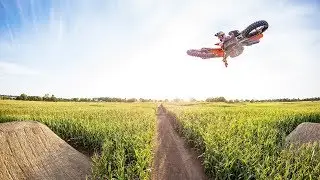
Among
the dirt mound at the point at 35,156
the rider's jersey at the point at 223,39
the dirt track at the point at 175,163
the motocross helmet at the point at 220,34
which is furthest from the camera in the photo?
the motocross helmet at the point at 220,34

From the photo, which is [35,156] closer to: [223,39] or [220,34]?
[223,39]

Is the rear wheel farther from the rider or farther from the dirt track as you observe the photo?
the dirt track

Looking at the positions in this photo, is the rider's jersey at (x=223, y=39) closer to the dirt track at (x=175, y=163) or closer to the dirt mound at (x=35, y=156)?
the dirt track at (x=175, y=163)

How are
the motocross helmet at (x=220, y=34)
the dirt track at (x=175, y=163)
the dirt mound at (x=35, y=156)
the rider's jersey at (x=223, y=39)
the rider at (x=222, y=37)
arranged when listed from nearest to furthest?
the dirt mound at (x=35, y=156), the dirt track at (x=175, y=163), the rider's jersey at (x=223, y=39), the rider at (x=222, y=37), the motocross helmet at (x=220, y=34)

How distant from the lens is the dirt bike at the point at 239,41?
1656 centimetres

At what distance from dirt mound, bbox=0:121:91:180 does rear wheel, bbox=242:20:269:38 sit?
9.89m

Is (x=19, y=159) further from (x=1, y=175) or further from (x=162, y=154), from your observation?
(x=162, y=154)

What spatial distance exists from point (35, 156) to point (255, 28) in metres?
11.5

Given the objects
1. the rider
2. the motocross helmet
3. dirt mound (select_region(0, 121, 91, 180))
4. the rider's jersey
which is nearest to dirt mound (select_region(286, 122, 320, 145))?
the rider

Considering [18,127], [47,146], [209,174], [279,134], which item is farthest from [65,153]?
[279,134]

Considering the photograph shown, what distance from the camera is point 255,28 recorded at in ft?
54.5

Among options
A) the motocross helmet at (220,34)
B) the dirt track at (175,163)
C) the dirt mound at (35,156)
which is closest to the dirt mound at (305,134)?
the dirt track at (175,163)

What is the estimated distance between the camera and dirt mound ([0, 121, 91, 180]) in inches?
417

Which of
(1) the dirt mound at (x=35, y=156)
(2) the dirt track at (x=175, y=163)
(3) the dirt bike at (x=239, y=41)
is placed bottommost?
(2) the dirt track at (x=175, y=163)
